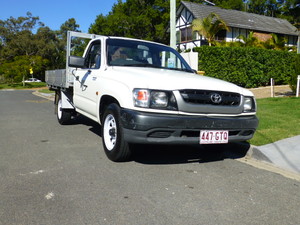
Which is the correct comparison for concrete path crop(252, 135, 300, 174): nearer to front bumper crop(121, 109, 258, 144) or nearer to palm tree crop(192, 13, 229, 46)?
front bumper crop(121, 109, 258, 144)

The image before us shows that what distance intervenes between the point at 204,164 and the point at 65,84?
3.69 meters

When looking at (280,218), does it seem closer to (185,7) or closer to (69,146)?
(69,146)

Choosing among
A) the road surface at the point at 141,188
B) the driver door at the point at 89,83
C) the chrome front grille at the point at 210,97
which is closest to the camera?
the road surface at the point at 141,188

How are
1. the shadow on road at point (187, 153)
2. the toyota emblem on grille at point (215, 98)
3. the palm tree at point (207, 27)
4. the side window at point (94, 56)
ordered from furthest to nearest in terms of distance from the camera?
the palm tree at point (207, 27) < the side window at point (94, 56) < the shadow on road at point (187, 153) < the toyota emblem on grille at point (215, 98)

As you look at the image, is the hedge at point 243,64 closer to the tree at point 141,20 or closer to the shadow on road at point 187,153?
the shadow on road at point 187,153

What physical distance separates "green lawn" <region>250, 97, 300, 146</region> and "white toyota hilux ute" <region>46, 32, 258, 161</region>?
4.66ft

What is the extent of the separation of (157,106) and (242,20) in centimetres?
3247

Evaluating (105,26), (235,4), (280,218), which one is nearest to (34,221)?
(280,218)

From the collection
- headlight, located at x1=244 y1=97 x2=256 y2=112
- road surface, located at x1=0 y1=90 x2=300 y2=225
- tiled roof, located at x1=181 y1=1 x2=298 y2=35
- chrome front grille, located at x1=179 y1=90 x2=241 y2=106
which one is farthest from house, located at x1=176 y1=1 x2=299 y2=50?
chrome front grille, located at x1=179 y1=90 x2=241 y2=106

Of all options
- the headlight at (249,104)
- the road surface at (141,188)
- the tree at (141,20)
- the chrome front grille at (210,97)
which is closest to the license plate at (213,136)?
the chrome front grille at (210,97)

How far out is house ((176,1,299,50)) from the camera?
3117 centimetres

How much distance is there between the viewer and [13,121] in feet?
28.4

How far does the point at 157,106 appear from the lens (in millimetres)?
3873

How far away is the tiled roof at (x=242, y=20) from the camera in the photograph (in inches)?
1230
